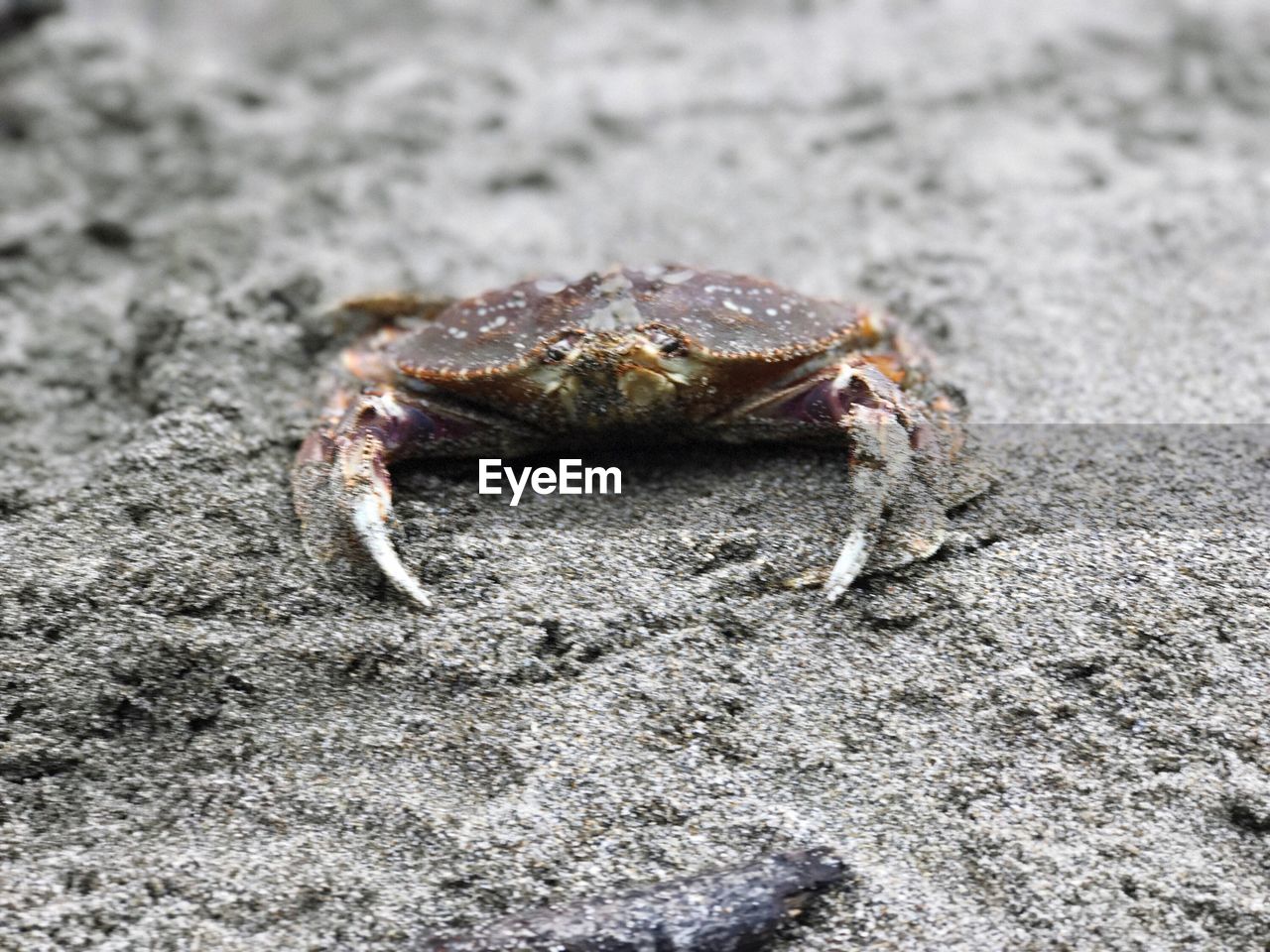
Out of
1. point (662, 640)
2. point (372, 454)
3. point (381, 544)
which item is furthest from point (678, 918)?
point (372, 454)

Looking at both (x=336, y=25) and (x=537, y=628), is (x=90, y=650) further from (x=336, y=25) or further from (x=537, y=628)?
(x=336, y=25)

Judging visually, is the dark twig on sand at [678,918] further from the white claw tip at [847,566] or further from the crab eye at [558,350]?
the crab eye at [558,350]

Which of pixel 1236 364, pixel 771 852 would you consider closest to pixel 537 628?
pixel 771 852

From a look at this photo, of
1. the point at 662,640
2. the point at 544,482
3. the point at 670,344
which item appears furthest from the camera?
the point at 544,482

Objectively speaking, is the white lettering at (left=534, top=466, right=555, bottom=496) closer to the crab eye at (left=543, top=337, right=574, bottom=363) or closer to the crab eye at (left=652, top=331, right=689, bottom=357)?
the crab eye at (left=543, top=337, right=574, bottom=363)

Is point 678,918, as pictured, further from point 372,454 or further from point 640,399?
point 372,454

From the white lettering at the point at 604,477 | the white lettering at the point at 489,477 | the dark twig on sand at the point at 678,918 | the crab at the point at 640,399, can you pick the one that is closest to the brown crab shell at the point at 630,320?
the crab at the point at 640,399

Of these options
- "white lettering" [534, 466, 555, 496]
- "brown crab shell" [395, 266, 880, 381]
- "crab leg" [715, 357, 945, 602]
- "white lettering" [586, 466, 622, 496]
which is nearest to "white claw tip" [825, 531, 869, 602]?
"crab leg" [715, 357, 945, 602]
